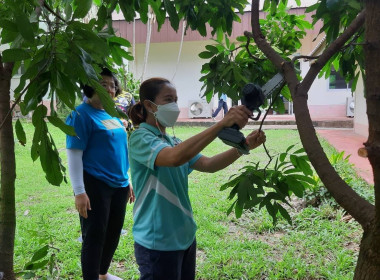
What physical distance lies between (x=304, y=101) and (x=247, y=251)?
2171mm

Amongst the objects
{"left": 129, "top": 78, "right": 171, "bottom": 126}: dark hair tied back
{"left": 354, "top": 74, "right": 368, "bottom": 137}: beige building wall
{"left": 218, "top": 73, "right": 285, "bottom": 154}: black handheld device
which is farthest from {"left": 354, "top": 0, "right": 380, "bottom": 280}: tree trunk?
{"left": 354, "top": 74, "right": 368, "bottom": 137}: beige building wall

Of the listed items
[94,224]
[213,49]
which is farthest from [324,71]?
[94,224]

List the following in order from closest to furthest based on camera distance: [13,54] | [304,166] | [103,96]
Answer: [13,54], [103,96], [304,166]

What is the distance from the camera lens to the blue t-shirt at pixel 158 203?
1.47 m

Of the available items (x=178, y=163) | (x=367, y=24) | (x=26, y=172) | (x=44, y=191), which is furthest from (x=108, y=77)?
(x=26, y=172)

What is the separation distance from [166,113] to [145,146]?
0.21 metres

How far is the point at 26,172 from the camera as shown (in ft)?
18.3

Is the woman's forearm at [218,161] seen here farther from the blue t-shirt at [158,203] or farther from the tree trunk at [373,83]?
the tree trunk at [373,83]

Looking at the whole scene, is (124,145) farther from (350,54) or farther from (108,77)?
(350,54)

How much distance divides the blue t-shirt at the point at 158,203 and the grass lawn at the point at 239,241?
0.63 meters

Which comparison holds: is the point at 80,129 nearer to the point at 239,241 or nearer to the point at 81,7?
the point at 81,7

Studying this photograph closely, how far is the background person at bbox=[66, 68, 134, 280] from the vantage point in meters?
2.00

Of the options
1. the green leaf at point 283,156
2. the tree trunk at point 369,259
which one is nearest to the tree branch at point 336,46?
the tree trunk at point 369,259

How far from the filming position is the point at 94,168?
2086 mm
